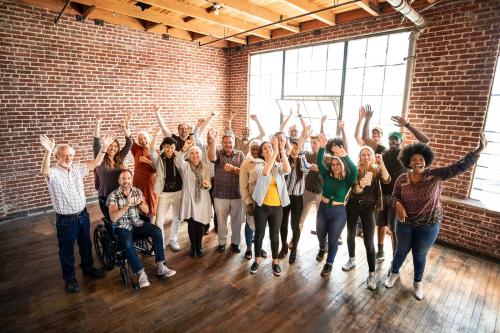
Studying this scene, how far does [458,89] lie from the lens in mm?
4234

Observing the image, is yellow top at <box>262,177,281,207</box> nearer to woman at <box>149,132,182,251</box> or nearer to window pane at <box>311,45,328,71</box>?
woman at <box>149,132,182,251</box>

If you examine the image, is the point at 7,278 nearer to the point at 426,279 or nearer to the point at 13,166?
the point at 13,166

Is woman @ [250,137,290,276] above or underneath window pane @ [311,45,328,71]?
underneath

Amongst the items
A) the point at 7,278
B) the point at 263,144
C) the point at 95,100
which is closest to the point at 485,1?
the point at 263,144

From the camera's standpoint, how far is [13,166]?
203 inches

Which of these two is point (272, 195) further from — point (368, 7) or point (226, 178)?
point (368, 7)

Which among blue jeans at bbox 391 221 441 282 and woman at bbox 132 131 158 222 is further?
woman at bbox 132 131 158 222

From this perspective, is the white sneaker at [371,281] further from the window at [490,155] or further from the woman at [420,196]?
the window at [490,155]

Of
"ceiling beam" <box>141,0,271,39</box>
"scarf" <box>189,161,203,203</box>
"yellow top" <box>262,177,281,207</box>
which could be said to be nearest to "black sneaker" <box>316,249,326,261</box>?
"yellow top" <box>262,177,281,207</box>

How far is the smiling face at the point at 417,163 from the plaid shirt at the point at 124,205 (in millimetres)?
3050

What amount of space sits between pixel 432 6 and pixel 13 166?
293 inches

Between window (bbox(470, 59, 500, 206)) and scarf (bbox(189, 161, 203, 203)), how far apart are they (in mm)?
4073

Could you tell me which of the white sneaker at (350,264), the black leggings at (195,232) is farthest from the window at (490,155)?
the black leggings at (195,232)

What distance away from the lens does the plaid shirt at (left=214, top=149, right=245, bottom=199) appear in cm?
389
